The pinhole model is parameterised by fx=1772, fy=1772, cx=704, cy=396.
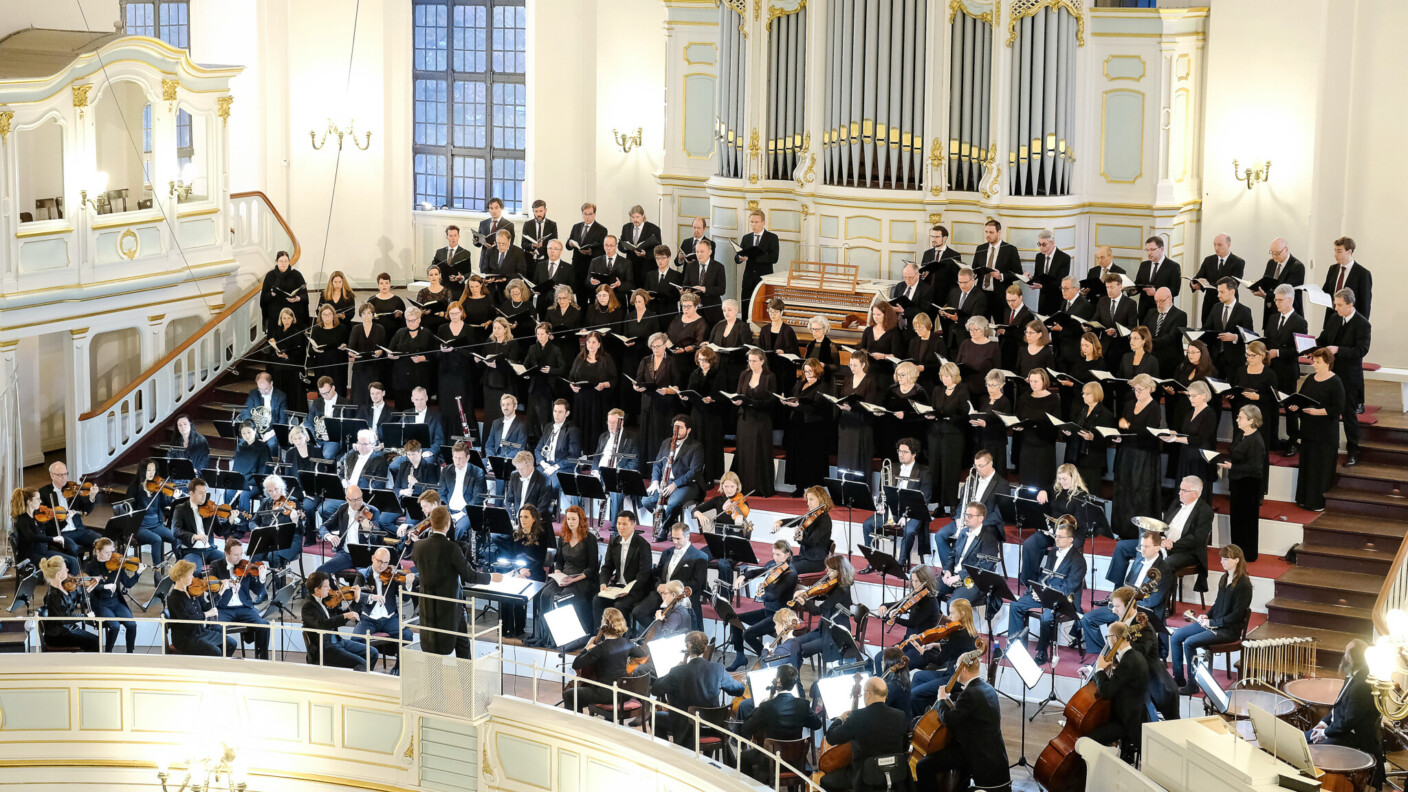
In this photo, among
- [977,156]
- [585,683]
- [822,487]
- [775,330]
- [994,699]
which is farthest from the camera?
[977,156]

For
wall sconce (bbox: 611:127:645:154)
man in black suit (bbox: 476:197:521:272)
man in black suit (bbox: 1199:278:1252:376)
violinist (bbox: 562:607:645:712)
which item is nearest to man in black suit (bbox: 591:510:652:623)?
violinist (bbox: 562:607:645:712)

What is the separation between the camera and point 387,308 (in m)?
16.8

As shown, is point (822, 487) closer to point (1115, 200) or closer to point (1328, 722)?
point (1328, 722)

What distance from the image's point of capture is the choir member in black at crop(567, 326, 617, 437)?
1534 centimetres

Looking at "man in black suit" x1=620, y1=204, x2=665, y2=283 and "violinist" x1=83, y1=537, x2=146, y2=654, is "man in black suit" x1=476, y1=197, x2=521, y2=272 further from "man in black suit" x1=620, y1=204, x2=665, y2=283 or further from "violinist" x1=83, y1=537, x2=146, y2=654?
"violinist" x1=83, y1=537, x2=146, y2=654

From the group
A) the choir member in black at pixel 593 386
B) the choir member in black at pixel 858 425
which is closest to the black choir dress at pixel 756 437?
the choir member in black at pixel 858 425

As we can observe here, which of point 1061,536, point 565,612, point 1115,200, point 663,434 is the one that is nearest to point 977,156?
point 1115,200

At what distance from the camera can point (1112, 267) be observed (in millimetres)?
15391

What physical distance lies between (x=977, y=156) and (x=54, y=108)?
→ 882 cm

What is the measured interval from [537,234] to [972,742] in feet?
29.3

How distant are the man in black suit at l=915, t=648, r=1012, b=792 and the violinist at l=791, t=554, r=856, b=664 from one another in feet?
5.52

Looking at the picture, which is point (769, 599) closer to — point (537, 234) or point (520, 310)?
point (520, 310)

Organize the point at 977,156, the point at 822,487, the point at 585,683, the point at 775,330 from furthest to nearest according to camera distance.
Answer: the point at 977,156, the point at 775,330, the point at 822,487, the point at 585,683

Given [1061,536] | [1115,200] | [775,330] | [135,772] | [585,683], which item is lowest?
[135,772]
